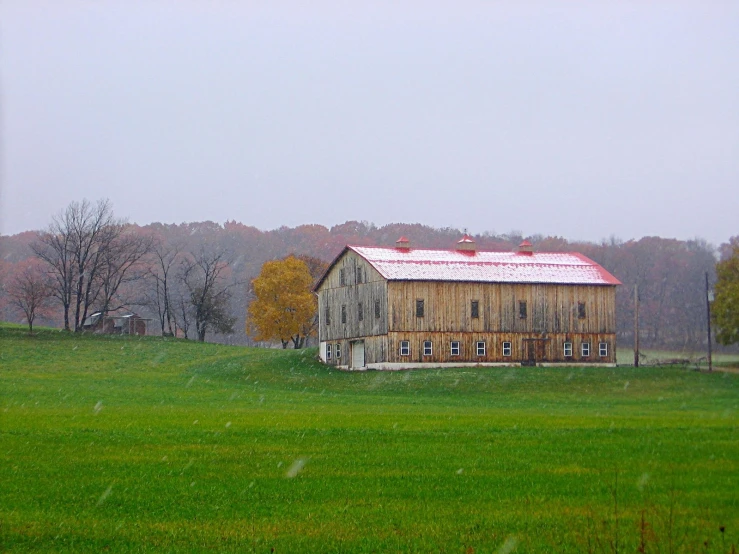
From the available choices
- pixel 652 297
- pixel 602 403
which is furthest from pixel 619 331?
pixel 602 403

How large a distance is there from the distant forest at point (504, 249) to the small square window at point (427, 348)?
46310 mm

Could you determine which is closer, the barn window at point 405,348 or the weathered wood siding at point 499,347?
the barn window at point 405,348

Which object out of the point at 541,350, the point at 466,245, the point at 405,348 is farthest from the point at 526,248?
the point at 405,348

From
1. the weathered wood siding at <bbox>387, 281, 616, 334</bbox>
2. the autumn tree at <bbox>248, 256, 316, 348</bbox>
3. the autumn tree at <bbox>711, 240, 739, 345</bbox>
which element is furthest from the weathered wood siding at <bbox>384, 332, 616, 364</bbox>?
the autumn tree at <bbox>248, 256, 316, 348</bbox>

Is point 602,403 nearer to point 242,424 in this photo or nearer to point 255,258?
point 242,424

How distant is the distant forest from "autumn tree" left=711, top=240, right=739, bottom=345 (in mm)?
37157

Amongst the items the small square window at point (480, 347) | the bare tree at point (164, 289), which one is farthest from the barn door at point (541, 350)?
the bare tree at point (164, 289)

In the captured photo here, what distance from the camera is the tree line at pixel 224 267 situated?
309ft

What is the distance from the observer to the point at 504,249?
425 ft

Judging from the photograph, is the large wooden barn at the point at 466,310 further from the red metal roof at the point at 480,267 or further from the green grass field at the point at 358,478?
the green grass field at the point at 358,478

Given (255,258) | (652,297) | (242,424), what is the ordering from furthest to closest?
(255,258) → (652,297) → (242,424)

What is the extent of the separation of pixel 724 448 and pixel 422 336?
44002 millimetres

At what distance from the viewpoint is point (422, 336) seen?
62781 mm

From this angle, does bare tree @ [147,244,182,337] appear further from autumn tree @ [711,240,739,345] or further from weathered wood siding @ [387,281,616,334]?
autumn tree @ [711,240,739,345]
